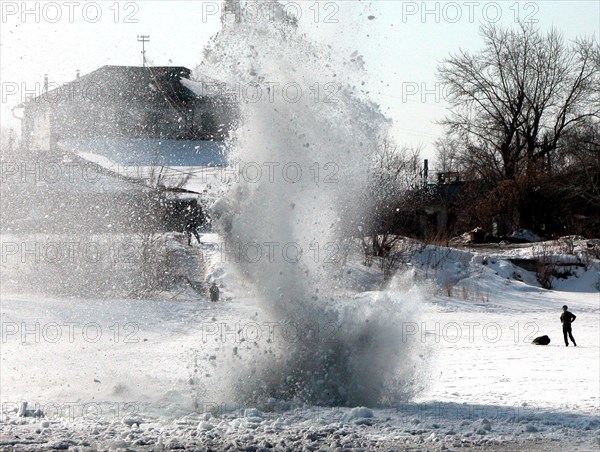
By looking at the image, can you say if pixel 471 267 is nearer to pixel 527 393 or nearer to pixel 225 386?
pixel 527 393

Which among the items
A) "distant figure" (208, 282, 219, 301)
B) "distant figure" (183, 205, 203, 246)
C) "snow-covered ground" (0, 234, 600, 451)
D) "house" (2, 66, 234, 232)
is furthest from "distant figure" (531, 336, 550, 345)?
"distant figure" (183, 205, 203, 246)

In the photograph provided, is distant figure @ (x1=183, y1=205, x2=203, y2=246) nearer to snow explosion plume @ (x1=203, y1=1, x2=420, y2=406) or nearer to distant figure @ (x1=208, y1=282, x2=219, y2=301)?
distant figure @ (x1=208, y1=282, x2=219, y2=301)

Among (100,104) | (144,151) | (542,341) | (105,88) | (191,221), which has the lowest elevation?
(542,341)

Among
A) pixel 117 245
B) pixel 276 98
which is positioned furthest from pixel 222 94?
pixel 117 245

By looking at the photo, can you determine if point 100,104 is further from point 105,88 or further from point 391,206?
point 391,206

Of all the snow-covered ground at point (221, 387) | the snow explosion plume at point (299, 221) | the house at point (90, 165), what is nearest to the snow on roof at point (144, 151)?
the house at point (90, 165)

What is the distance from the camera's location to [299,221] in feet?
42.6

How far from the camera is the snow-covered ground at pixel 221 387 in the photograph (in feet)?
34.6

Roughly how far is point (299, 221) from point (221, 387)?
236cm

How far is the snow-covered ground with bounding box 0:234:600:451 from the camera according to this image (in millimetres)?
10539

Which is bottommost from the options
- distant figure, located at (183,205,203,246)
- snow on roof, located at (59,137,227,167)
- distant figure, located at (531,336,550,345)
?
distant figure, located at (531,336,550,345)

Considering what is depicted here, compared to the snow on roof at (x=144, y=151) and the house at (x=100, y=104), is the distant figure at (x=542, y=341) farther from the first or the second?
the snow on roof at (x=144, y=151)

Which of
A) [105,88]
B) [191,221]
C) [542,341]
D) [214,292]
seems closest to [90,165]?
[214,292]

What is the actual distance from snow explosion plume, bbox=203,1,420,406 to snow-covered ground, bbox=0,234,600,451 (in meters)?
0.27
